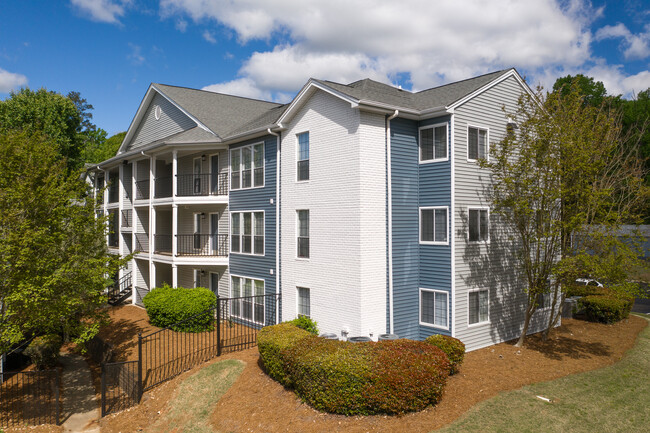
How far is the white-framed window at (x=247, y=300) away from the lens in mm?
19109

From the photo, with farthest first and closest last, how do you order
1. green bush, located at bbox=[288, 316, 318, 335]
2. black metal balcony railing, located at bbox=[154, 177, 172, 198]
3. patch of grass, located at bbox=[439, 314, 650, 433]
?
black metal balcony railing, located at bbox=[154, 177, 172, 198], green bush, located at bbox=[288, 316, 318, 335], patch of grass, located at bbox=[439, 314, 650, 433]

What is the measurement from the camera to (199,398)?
1249 centimetres

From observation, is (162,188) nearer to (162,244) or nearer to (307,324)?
(162,244)

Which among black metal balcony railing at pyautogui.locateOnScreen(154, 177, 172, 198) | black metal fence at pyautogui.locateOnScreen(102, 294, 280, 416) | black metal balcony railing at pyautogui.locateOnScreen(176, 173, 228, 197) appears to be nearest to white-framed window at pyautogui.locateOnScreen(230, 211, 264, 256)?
black metal balcony railing at pyautogui.locateOnScreen(176, 173, 228, 197)

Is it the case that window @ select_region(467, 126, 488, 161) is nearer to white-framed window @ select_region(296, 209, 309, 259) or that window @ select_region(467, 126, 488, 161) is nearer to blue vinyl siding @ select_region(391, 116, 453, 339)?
blue vinyl siding @ select_region(391, 116, 453, 339)

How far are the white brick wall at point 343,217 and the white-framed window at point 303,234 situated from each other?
11.7 inches

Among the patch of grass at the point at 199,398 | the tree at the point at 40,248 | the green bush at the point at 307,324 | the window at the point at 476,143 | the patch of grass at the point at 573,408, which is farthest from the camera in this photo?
the green bush at the point at 307,324

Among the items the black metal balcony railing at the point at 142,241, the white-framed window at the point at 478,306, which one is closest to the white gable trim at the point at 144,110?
the black metal balcony railing at the point at 142,241

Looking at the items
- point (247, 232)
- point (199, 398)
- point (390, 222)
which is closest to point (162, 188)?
point (247, 232)

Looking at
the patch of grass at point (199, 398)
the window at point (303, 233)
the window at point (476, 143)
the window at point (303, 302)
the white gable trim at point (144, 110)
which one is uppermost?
the white gable trim at point (144, 110)

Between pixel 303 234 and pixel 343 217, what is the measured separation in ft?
8.19

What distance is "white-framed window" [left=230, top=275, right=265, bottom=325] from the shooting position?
62.7 ft

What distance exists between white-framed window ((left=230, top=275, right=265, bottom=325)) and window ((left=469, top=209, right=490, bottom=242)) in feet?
29.4

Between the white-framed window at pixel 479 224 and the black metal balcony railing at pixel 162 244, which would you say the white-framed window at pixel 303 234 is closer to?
the white-framed window at pixel 479 224
